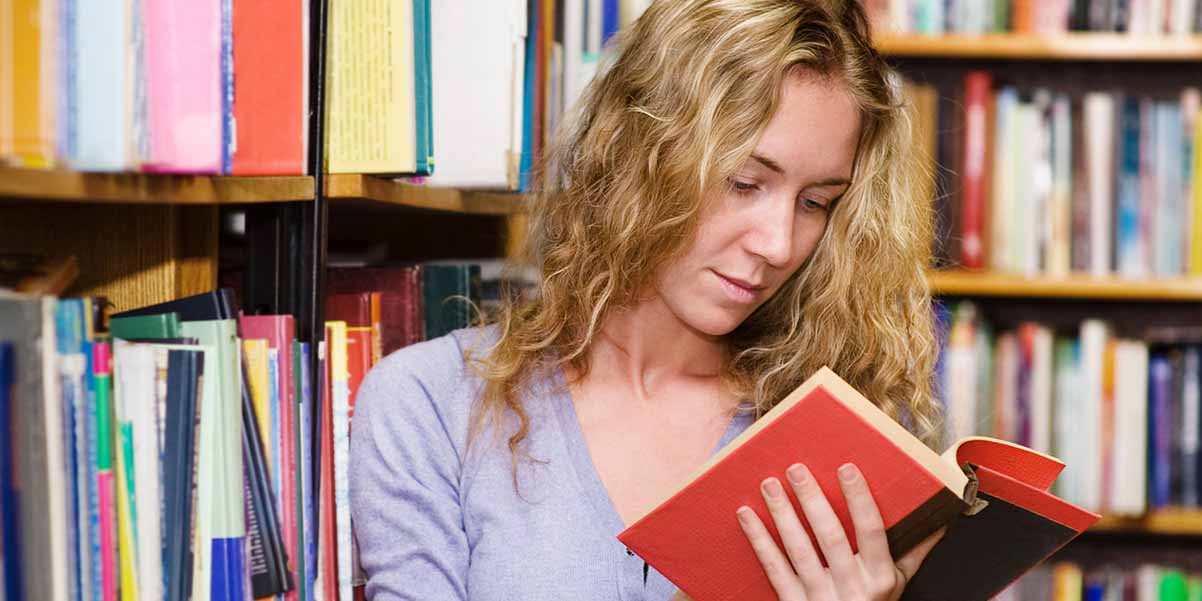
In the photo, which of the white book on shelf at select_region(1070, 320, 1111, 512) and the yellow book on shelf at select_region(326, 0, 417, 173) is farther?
the white book on shelf at select_region(1070, 320, 1111, 512)

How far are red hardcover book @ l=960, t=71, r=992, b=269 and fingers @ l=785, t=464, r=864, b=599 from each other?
118cm

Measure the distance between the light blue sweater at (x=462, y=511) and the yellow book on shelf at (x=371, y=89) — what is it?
0.63 feet

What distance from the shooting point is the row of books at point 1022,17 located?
195 centimetres

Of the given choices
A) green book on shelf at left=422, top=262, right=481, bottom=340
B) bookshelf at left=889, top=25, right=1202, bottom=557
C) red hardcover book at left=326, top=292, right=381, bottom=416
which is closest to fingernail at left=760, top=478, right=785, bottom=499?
red hardcover book at left=326, top=292, right=381, bottom=416

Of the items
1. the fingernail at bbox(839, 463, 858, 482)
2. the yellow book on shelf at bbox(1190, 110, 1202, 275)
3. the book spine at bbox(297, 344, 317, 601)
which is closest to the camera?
the fingernail at bbox(839, 463, 858, 482)

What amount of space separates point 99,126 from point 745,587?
1.92 ft

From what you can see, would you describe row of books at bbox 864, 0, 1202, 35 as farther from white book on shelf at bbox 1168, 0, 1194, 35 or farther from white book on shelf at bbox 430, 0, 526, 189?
white book on shelf at bbox 430, 0, 526, 189

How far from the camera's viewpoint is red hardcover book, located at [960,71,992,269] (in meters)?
1.99

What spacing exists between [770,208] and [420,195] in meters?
0.36

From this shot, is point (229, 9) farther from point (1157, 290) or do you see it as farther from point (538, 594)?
point (1157, 290)

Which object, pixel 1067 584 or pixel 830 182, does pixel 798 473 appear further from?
pixel 1067 584

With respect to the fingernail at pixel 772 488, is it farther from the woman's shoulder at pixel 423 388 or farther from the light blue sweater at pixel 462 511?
the woman's shoulder at pixel 423 388

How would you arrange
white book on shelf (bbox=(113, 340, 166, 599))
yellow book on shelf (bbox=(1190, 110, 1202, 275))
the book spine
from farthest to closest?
yellow book on shelf (bbox=(1190, 110, 1202, 275)), the book spine, white book on shelf (bbox=(113, 340, 166, 599))

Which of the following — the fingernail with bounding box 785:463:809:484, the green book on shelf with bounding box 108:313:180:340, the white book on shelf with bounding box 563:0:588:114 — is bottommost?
the fingernail with bounding box 785:463:809:484
